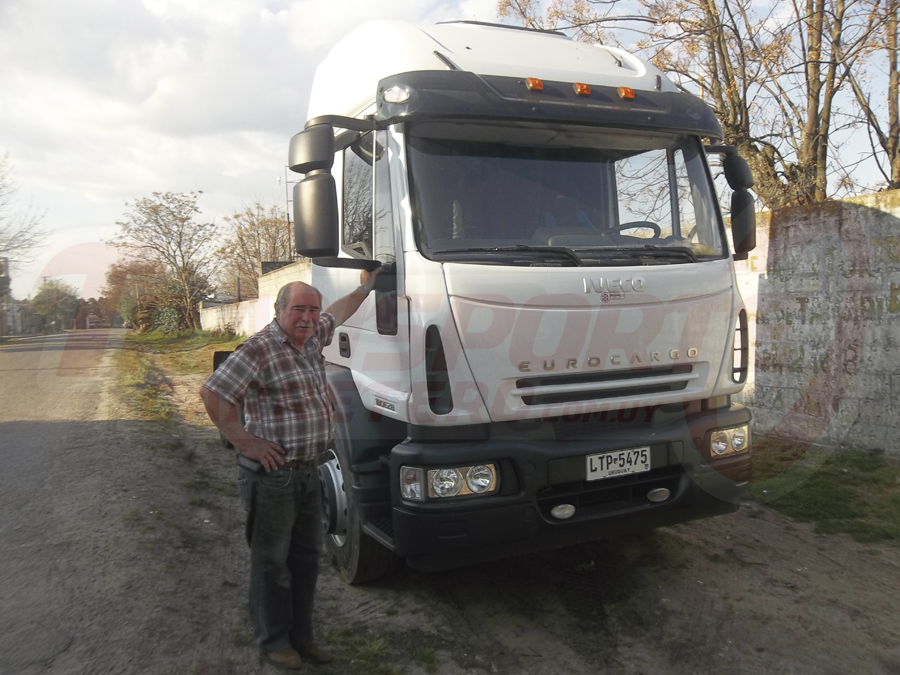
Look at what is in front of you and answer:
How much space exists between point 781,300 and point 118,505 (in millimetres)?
6085

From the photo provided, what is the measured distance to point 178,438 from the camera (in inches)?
318

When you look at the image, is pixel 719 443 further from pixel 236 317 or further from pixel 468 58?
pixel 236 317

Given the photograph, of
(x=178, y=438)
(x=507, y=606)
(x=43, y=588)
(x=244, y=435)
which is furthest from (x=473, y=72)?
(x=178, y=438)

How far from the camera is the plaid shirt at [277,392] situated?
3.06 metres

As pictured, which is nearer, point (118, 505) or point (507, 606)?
point (507, 606)

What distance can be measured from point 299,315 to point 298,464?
0.68m

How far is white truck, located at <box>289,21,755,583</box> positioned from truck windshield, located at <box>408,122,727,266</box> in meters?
0.01

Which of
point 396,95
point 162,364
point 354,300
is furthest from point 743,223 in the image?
point 162,364

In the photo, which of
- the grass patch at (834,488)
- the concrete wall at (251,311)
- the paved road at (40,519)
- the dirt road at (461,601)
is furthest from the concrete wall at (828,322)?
the concrete wall at (251,311)

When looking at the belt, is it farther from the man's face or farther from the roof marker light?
the roof marker light

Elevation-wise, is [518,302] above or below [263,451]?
above

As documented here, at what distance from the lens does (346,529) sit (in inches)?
162

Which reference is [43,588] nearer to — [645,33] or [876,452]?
[876,452]

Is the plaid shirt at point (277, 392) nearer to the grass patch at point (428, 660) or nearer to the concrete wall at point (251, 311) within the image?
the grass patch at point (428, 660)
